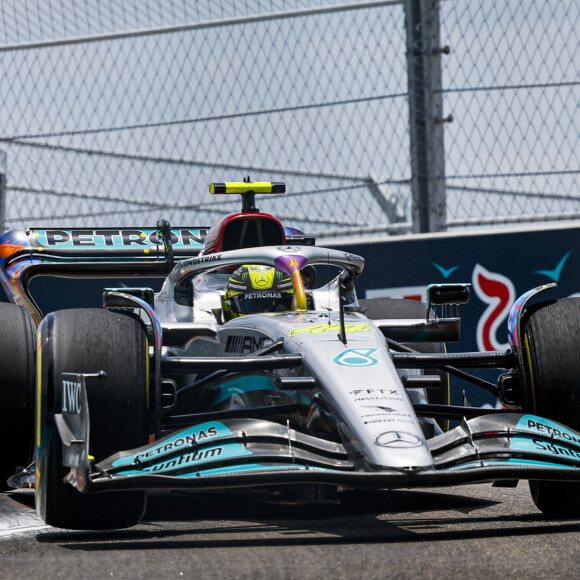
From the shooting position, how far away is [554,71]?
7.42 meters

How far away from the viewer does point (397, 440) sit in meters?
3.87

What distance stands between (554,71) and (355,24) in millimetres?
1361

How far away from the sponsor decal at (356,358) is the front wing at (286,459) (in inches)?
15.9

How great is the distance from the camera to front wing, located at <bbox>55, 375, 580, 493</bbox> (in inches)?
150

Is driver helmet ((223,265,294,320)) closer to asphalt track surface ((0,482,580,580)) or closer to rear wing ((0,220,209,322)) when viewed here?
asphalt track surface ((0,482,580,580))

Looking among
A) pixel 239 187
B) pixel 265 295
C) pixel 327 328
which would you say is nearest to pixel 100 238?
pixel 239 187

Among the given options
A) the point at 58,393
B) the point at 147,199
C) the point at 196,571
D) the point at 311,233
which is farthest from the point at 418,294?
the point at 196,571

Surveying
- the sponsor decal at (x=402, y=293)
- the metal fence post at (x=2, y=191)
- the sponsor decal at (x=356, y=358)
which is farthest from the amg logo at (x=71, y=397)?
the metal fence post at (x=2, y=191)

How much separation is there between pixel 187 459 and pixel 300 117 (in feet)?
14.3

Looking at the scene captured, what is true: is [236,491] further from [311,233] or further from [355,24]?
[355,24]

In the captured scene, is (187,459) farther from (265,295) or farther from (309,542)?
(265,295)

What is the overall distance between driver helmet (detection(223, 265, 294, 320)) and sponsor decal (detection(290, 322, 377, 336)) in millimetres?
1037

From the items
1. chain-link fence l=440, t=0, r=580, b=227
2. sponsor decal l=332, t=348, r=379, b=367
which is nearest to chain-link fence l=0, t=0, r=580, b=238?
chain-link fence l=440, t=0, r=580, b=227

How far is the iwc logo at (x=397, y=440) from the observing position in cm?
385
